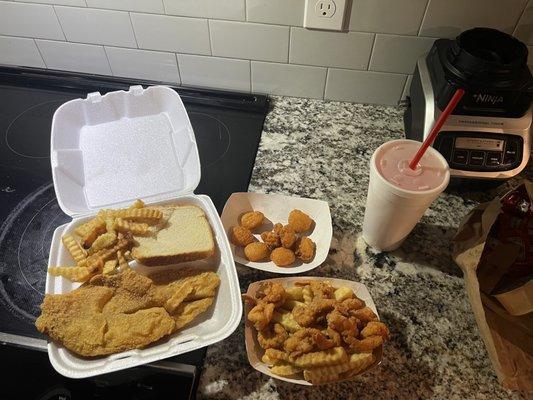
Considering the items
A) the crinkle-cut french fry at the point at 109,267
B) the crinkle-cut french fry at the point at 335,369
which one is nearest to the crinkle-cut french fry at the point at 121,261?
the crinkle-cut french fry at the point at 109,267

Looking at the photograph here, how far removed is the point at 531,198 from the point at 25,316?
0.91 metres

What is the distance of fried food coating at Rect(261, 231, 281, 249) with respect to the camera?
73 cm

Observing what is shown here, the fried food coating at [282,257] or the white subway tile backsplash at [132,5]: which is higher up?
the white subway tile backsplash at [132,5]

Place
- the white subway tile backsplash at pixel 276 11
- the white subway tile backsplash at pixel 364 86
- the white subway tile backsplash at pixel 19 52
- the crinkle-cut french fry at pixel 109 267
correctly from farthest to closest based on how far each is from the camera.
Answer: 1. the white subway tile backsplash at pixel 19 52
2. the white subway tile backsplash at pixel 364 86
3. the white subway tile backsplash at pixel 276 11
4. the crinkle-cut french fry at pixel 109 267

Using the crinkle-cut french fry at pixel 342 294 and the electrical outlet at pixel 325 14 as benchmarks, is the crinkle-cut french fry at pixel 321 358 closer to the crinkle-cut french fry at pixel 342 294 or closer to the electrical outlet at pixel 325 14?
the crinkle-cut french fry at pixel 342 294

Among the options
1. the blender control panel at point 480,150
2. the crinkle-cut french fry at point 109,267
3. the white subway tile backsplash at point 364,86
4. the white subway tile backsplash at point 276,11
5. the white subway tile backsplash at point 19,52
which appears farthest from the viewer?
the white subway tile backsplash at point 19,52

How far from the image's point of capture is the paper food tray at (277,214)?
2.38 feet

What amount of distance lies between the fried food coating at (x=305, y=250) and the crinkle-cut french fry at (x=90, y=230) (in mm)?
369

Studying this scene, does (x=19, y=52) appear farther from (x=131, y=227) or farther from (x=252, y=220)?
(x=252, y=220)

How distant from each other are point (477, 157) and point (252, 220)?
18.7 inches

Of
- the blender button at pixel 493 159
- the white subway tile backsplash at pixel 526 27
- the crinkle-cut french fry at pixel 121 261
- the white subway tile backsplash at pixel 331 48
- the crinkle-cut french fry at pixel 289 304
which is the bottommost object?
the crinkle-cut french fry at pixel 289 304

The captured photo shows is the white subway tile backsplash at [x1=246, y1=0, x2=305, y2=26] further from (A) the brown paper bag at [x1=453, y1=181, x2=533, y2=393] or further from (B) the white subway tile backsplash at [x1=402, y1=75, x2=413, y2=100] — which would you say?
(A) the brown paper bag at [x1=453, y1=181, x2=533, y2=393]

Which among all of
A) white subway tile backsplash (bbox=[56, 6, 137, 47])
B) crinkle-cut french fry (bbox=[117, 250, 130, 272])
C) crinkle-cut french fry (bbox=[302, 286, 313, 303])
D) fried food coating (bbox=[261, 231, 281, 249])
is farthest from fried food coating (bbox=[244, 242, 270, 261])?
white subway tile backsplash (bbox=[56, 6, 137, 47])

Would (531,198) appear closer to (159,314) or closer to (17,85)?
(159,314)
